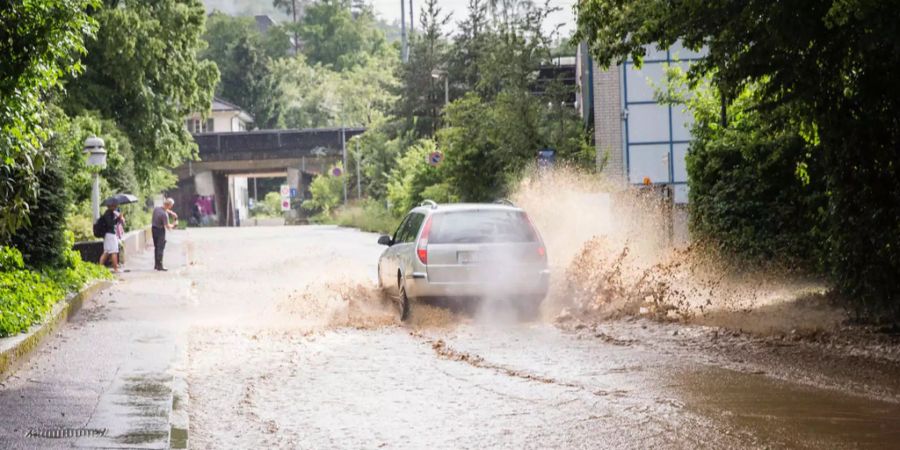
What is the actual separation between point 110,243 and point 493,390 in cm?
1855

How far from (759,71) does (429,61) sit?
168 feet

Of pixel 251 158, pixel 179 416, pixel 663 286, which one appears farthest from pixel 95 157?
pixel 251 158

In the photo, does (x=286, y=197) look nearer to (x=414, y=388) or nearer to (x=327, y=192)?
(x=327, y=192)

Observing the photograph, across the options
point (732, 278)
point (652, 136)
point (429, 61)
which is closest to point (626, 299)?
point (732, 278)

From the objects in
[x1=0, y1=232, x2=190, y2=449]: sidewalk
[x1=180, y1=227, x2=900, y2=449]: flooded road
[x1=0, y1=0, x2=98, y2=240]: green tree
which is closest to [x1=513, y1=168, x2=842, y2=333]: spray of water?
[x1=180, y1=227, x2=900, y2=449]: flooded road

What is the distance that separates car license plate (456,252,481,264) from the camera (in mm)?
15453

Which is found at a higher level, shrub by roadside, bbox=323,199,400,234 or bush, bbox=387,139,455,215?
bush, bbox=387,139,455,215

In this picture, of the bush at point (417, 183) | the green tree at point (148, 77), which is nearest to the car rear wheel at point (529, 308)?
the green tree at point (148, 77)

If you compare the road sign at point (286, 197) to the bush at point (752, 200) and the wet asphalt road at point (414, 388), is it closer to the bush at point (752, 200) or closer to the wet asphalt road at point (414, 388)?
the bush at point (752, 200)

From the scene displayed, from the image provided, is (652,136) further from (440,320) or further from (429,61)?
(440,320)

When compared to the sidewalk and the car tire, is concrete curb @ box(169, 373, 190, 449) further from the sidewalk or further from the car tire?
the car tire

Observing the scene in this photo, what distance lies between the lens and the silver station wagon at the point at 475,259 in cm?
1538

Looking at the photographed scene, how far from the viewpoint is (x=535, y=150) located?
38.6 meters

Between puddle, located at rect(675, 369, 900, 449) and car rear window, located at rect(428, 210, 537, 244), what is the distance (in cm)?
543
